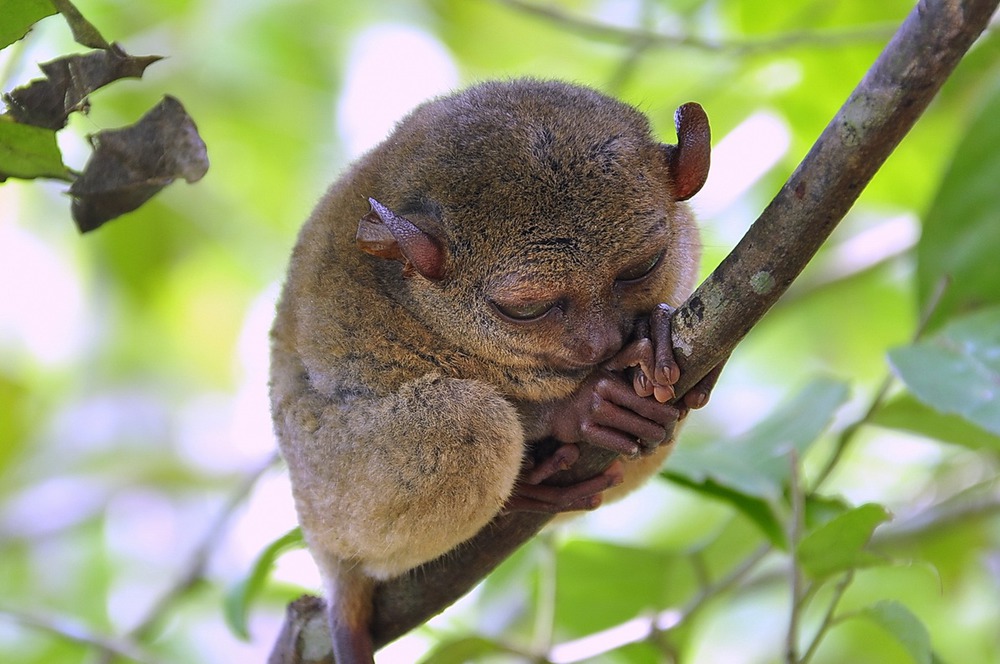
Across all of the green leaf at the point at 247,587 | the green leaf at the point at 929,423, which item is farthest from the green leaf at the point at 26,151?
the green leaf at the point at 929,423

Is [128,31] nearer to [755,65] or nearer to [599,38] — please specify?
[599,38]

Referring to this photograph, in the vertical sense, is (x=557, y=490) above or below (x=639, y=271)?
below

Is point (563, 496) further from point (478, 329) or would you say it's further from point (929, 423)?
point (929, 423)

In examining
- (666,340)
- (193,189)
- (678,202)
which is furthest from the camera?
(193,189)

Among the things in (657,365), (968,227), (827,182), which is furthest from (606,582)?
(827,182)

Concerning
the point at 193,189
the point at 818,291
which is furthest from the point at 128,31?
the point at 818,291

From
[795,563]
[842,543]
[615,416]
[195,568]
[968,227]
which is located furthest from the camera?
[195,568]
